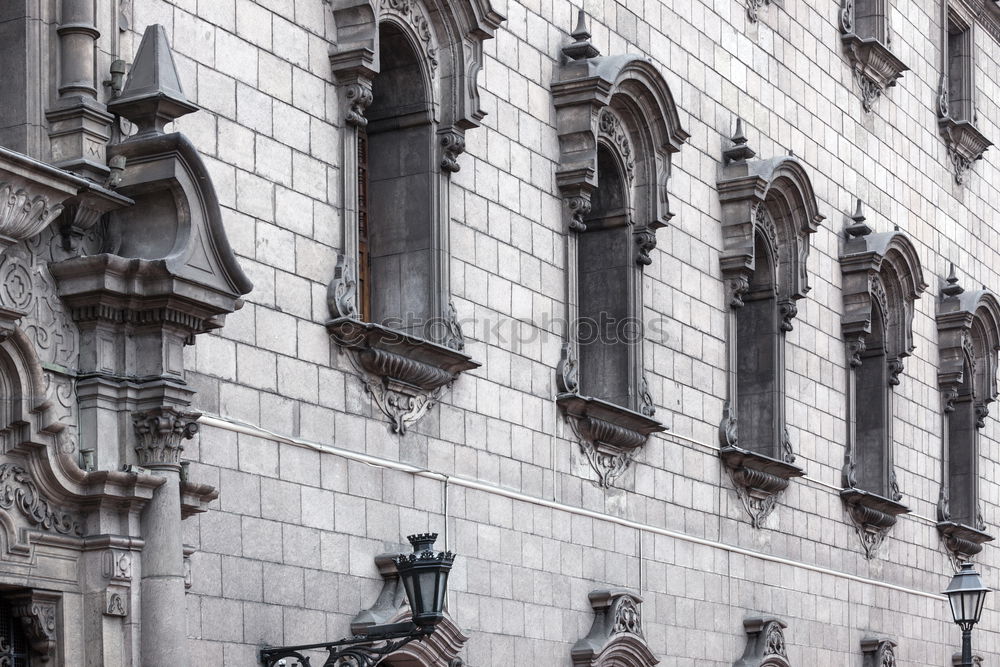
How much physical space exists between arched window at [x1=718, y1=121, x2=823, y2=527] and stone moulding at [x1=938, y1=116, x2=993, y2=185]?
20.2 feet

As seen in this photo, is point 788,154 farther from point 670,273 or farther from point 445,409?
point 445,409

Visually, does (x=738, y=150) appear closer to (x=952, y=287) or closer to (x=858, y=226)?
(x=858, y=226)

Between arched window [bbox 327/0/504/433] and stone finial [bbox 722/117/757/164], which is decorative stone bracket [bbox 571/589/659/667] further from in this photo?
stone finial [bbox 722/117/757/164]

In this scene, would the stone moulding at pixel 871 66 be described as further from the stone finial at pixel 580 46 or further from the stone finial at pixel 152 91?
the stone finial at pixel 152 91

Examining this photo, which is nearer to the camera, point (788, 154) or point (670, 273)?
point (670, 273)

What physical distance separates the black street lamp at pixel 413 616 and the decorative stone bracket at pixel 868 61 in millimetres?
12509

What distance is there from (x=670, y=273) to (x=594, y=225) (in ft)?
3.24

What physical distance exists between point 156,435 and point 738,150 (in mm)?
9662

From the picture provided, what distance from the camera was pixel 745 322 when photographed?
20797 mm

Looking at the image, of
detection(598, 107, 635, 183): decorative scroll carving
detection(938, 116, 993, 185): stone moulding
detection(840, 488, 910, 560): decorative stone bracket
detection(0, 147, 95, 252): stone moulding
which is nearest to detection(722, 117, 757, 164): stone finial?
detection(598, 107, 635, 183): decorative scroll carving

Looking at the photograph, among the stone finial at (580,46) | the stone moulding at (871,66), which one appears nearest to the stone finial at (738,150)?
the stone finial at (580,46)

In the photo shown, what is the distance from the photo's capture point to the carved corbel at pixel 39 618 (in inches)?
420

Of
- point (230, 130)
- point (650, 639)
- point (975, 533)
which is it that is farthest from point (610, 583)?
point (975, 533)

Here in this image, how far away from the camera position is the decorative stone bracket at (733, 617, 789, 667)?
19188 millimetres
